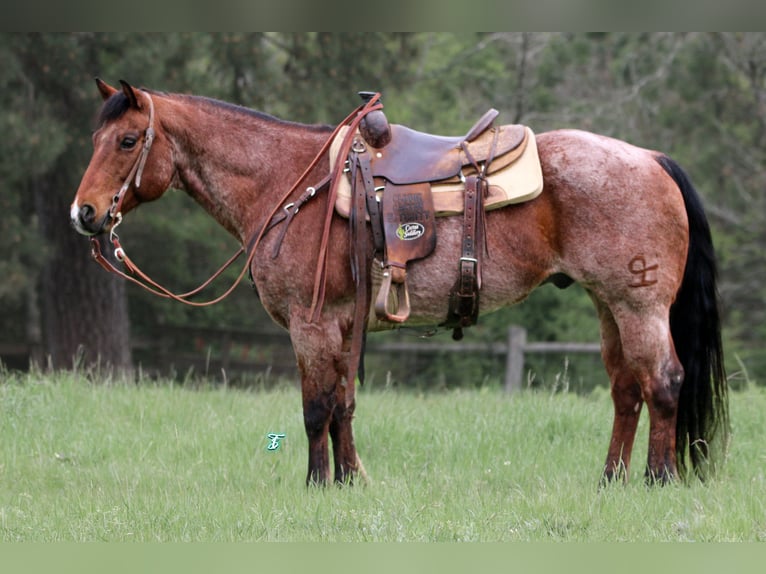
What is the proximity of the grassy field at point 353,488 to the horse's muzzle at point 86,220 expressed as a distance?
4.95ft

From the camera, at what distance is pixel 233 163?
5.45 meters

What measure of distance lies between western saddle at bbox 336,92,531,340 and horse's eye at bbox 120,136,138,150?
1.20m

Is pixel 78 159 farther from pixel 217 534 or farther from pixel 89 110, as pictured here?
pixel 217 534

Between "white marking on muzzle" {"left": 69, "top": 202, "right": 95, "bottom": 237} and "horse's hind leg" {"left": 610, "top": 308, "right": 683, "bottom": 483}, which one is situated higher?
"white marking on muzzle" {"left": 69, "top": 202, "right": 95, "bottom": 237}

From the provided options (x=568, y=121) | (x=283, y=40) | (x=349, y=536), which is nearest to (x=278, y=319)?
(x=349, y=536)

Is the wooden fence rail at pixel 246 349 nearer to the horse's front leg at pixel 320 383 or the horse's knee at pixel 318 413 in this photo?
the horse's front leg at pixel 320 383

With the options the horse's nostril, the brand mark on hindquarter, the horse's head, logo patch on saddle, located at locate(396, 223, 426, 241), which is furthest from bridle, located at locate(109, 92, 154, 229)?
the brand mark on hindquarter

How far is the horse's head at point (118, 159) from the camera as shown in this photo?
5.13m

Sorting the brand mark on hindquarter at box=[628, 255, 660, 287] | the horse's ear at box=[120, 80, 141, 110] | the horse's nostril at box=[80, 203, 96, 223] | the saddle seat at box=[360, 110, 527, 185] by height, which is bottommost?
the brand mark on hindquarter at box=[628, 255, 660, 287]

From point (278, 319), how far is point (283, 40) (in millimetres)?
8658

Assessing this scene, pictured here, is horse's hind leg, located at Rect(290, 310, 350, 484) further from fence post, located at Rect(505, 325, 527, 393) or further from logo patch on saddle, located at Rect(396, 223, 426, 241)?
fence post, located at Rect(505, 325, 527, 393)

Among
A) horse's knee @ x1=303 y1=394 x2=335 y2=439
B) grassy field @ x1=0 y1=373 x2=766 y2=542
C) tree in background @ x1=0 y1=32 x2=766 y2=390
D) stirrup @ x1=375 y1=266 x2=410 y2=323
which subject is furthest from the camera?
tree in background @ x1=0 y1=32 x2=766 y2=390

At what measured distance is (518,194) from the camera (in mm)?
5066

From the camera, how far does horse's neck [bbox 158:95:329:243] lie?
5.43 metres
